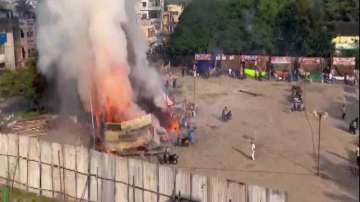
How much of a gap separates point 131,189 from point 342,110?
49.8 feet

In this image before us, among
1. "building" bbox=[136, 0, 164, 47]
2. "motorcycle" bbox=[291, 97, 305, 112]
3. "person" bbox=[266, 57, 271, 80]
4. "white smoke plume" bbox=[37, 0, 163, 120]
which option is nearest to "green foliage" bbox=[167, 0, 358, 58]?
"person" bbox=[266, 57, 271, 80]

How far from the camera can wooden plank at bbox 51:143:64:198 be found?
13.8 meters

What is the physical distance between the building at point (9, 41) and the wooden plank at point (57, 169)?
28413mm

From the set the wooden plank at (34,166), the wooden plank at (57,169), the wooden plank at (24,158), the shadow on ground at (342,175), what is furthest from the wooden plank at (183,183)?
the shadow on ground at (342,175)

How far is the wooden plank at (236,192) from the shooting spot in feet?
36.0

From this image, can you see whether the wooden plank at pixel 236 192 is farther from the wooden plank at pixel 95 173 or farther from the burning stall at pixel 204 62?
the burning stall at pixel 204 62

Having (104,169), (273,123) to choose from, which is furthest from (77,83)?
(104,169)

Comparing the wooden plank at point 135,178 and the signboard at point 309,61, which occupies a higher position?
the signboard at point 309,61

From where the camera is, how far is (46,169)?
14156 mm

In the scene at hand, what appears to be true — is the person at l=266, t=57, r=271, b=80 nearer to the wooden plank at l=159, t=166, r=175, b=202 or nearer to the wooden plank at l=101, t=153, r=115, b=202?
the wooden plank at l=101, t=153, r=115, b=202

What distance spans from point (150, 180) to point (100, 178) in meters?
1.45

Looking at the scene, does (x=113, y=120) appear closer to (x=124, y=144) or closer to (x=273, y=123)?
(x=124, y=144)

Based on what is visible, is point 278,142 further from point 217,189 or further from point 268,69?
point 268,69

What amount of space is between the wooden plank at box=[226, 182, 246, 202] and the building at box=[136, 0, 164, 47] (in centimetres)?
3926
